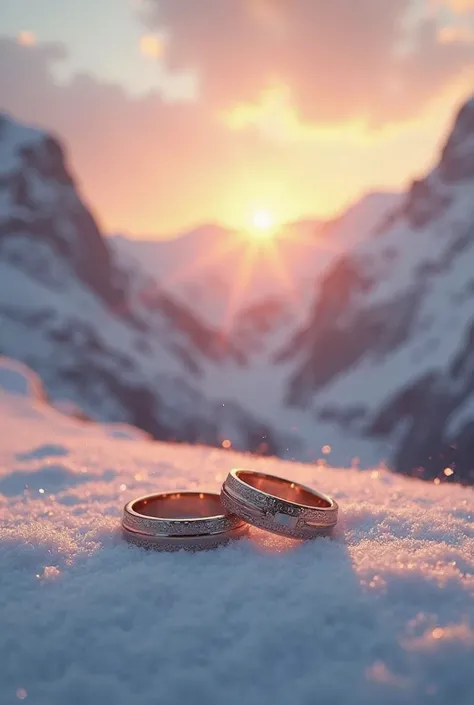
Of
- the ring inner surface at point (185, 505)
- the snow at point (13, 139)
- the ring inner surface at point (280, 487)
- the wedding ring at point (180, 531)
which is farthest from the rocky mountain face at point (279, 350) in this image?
the wedding ring at point (180, 531)

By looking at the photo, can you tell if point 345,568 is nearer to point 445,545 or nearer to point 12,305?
point 445,545

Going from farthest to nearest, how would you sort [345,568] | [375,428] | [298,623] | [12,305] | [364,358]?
1. [364,358]
2. [375,428]
3. [12,305]
4. [345,568]
5. [298,623]

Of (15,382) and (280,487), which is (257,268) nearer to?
(15,382)

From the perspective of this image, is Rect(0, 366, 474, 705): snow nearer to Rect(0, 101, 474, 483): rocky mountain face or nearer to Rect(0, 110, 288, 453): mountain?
Rect(0, 101, 474, 483): rocky mountain face

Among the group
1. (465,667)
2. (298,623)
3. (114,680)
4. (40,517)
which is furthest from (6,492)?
(465,667)

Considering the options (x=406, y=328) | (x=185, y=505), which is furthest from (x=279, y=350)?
(x=185, y=505)

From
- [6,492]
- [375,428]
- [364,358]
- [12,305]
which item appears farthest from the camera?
[364,358]

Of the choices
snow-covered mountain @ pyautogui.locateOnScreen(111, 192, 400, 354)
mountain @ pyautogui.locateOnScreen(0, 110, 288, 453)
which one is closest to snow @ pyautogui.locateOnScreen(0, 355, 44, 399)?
mountain @ pyautogui.locateOnScreen(0, 110, 288, 453)
